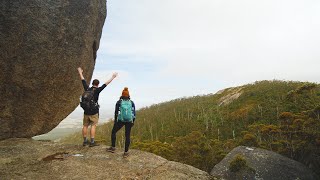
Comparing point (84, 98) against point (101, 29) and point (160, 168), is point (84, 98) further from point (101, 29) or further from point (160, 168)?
point (101, 29)

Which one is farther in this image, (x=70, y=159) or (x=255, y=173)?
(x=255, y=173)

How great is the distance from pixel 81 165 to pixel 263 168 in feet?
22.9

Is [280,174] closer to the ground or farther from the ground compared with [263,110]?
closer to the ground

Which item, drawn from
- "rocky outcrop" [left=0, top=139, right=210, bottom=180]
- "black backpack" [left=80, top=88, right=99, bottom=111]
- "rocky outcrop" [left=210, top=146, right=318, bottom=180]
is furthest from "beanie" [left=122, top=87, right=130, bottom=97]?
"rocky outcrop" [left=210, top=146, right=318, bottom=180]

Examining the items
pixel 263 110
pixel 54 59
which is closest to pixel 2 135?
pixel 54 59

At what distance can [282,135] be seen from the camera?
56.7 feet

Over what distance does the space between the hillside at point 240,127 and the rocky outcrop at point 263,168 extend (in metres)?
1.64

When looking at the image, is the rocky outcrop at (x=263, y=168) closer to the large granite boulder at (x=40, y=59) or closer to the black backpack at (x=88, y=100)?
the black backpack at (x=88, y=100)

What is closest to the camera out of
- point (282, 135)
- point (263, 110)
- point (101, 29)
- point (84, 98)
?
point (84, 98)

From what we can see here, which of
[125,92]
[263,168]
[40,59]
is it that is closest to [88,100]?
[125,92]

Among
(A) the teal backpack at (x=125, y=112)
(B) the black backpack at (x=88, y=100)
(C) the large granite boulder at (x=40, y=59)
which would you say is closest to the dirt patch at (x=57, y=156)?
(B) the black backpack at (x=88, y=100)

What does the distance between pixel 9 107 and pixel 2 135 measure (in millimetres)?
1086

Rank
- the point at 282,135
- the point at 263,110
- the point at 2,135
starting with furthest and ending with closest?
the point at 263,110
the point at 282,135
the point at 2,135

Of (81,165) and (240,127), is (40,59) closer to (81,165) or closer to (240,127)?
(81,165)
